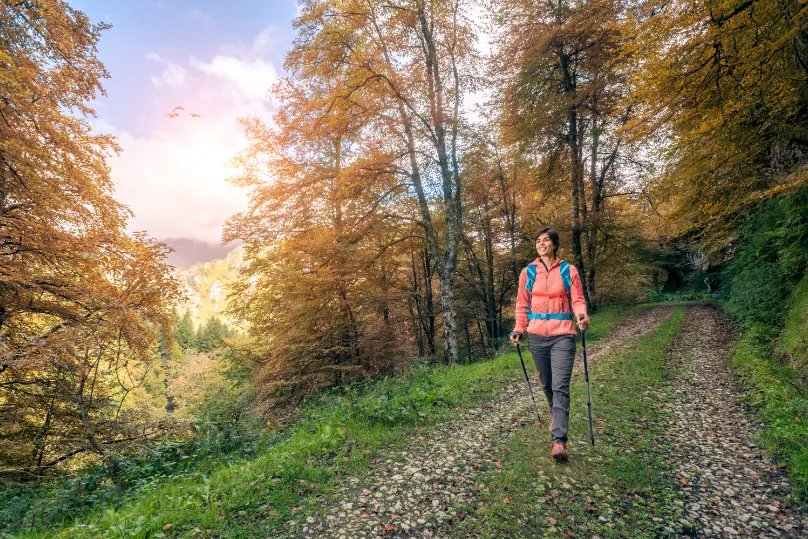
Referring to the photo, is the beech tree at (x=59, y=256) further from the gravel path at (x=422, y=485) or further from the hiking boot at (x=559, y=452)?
the hiking boot at (x=559, y=452)

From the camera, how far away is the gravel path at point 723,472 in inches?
127

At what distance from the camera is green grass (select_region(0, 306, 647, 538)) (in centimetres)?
342

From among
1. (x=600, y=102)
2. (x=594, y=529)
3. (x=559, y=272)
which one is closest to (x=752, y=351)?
(x=559, y=272)

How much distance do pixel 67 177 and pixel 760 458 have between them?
14341 millimetres

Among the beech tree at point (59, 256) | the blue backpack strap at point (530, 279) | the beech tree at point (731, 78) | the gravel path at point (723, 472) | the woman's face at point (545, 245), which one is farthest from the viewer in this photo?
the beech tree at point (59, 256)

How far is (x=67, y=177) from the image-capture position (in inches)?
329

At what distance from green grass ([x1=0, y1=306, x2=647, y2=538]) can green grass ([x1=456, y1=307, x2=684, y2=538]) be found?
1.78 metres

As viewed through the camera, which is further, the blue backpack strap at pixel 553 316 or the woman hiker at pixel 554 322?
the blue backpack strap at pixel 553 316

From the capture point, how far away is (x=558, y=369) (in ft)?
14.4

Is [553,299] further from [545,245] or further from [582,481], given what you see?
[582,481]

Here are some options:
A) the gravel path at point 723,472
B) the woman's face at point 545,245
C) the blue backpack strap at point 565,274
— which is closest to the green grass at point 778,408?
the gravel path at point 723,472

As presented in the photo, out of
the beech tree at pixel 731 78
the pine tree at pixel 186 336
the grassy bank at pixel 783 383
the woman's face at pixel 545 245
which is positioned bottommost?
the pine tree at pixel 186 336

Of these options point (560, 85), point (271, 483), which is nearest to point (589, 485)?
point (271, 483)

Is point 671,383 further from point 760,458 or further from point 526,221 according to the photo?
point 526,221
